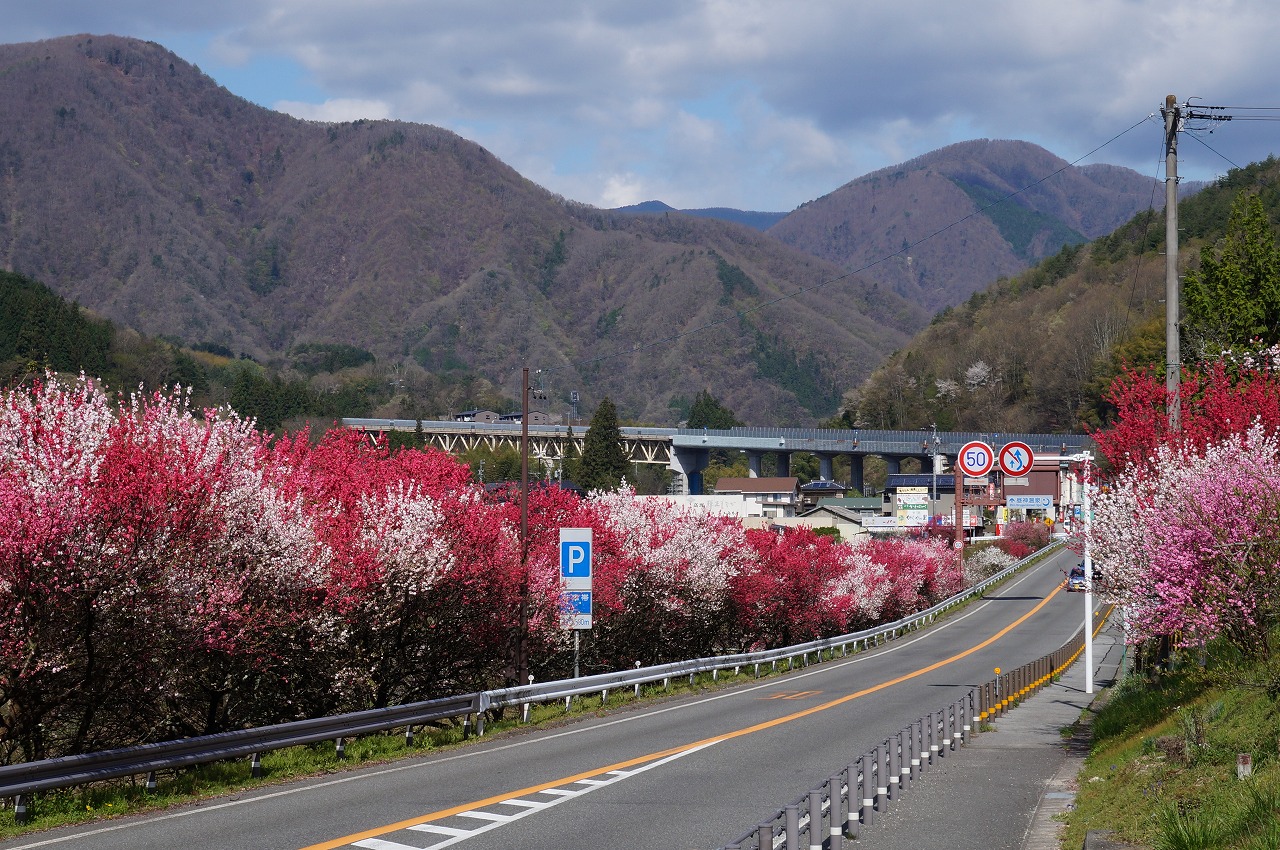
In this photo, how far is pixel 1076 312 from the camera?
169500mm

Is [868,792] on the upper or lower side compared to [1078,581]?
lower

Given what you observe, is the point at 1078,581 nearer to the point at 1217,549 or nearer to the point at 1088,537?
the point at 1088,537

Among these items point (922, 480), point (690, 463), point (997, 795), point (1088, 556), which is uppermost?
point (690, 463)

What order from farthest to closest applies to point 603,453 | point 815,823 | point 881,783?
1. point 603,453
2. point 881,783
3. point 815,823

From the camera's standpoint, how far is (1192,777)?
15711 millimetres

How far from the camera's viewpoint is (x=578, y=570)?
112ft

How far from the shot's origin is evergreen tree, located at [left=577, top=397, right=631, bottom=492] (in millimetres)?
142750

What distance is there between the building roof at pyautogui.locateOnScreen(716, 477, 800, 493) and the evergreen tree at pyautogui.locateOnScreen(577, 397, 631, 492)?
26.2m

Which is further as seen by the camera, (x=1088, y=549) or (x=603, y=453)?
(x=603, y=453)

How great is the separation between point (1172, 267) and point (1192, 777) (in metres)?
11.8

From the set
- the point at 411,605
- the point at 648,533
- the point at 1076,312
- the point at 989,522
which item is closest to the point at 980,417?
the point at 1076,312

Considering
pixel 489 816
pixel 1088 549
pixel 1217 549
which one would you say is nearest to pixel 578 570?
pixel 1088 549

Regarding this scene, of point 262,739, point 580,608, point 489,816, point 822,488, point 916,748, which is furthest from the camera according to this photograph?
point 822,488

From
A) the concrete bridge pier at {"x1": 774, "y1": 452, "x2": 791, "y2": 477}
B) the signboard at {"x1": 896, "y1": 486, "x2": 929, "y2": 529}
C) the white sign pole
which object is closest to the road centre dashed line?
the white sign pole
